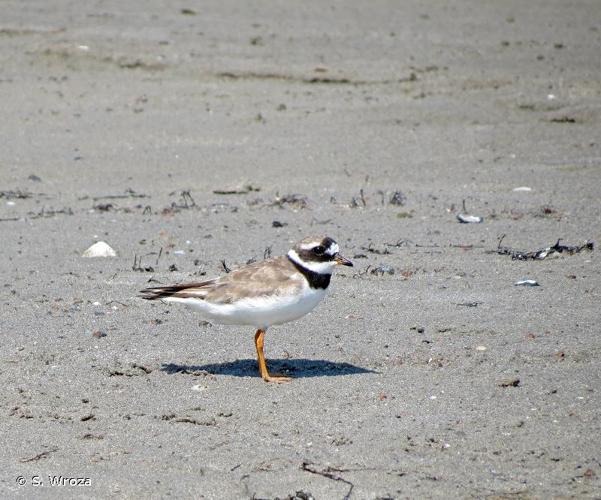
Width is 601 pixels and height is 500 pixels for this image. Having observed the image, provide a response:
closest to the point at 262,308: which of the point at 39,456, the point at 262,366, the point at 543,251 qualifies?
the point at 262,366

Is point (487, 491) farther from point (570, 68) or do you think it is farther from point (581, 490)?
point (570, 68)

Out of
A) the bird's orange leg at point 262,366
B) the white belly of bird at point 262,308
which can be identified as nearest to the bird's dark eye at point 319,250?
the white belly of bird at point 262,308

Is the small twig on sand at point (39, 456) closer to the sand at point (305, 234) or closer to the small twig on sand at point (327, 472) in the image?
the sand at point (305, 234)

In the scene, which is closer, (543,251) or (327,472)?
(327,472)

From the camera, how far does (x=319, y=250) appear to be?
647 cm

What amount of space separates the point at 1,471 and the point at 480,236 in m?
5.30

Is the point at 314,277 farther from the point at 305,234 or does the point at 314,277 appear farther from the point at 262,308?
the point at 305,234

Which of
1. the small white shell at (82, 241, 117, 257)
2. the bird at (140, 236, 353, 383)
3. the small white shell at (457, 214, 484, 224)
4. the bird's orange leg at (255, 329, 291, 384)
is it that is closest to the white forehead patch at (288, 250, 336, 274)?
the bird at (140, 236, 353, 383)

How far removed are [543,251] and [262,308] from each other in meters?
3.31

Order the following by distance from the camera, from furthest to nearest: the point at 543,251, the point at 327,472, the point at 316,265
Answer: the point at 543,251 → the point at 316,265 → the point at 327,472

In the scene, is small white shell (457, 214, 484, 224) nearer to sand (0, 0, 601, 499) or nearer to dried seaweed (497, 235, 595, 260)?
sand (0, 0, 601, 499)

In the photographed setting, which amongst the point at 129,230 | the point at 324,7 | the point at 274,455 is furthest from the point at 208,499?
the point at 324,7

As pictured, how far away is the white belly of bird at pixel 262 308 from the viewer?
20.8 ft

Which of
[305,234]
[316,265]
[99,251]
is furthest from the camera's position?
[305,234]
